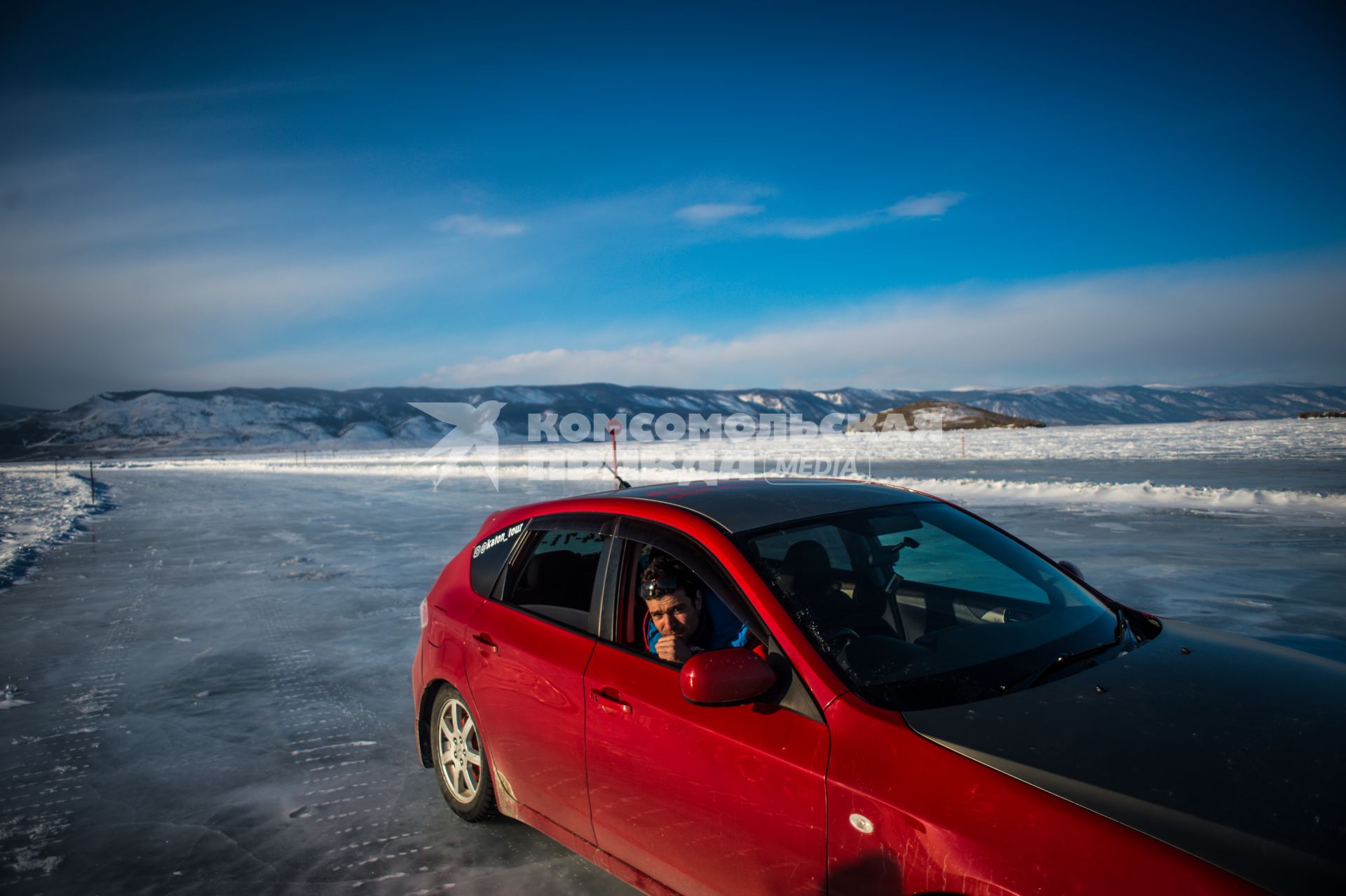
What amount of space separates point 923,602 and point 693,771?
4.43 ft

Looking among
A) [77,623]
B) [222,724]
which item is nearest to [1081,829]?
[222,724]

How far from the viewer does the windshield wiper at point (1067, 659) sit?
2.20 m

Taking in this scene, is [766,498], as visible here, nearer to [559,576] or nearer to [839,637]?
[839,637]

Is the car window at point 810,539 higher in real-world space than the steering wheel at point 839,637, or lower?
higher

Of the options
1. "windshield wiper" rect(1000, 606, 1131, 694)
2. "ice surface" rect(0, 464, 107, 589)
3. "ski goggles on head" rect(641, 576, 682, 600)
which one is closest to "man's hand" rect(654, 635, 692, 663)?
"ski goggles on head" rect(641, 576, 682, 600)

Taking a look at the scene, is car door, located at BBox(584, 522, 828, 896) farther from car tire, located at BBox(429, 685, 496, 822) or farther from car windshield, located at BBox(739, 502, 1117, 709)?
car tire, located at BBox(429, 685, 496, 822)

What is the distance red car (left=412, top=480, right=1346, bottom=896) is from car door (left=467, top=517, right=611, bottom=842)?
0.01m

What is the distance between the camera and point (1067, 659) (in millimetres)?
2369

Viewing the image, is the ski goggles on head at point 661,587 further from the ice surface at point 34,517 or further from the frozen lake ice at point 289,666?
the ice surface at point 34,517

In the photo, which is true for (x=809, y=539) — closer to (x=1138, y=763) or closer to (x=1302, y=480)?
(x=1138, y=763)

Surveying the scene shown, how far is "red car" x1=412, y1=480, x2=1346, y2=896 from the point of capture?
1.65 m

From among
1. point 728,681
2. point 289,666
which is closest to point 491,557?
point 728,681

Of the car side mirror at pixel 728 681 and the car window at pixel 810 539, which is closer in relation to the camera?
the car side mirror at pixel 728 681

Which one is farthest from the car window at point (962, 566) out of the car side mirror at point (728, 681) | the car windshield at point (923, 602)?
the car side mirror at point (728, 681)
